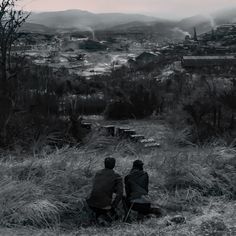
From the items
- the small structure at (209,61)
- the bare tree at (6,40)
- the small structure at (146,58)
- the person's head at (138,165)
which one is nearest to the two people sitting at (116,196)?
the person's head at (138,165)

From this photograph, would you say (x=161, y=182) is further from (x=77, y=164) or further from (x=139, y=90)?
(x=139, y=90)

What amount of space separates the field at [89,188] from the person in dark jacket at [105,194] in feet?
0.71

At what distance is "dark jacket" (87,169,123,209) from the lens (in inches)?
237

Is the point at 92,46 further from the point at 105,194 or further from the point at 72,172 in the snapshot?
the point at 105,194

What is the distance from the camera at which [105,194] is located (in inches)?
238

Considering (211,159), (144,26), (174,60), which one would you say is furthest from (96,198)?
(144,26)

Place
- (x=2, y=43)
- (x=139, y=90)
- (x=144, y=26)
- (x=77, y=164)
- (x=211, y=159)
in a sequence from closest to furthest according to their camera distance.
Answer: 1. (x=77, y=164)
2. (x=211, y=159)
3. (x=2, y=43)
4. (x=139, y=90)
5. (x=144, y=26)

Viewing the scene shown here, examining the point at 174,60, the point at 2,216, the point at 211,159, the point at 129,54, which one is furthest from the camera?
the point at 129,54

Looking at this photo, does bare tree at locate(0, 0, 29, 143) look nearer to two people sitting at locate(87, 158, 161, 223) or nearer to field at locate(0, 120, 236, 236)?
field at locate(0, 120, 236, 236)

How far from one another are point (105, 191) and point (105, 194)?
1.5 inches

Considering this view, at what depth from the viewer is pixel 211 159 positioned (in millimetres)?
8625

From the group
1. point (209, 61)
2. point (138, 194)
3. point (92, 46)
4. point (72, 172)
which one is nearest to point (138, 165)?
point (138, 194)

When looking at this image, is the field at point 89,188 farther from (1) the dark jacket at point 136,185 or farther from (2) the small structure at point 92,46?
(2) the small structure at point 92,46

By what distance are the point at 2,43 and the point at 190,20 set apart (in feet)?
341
